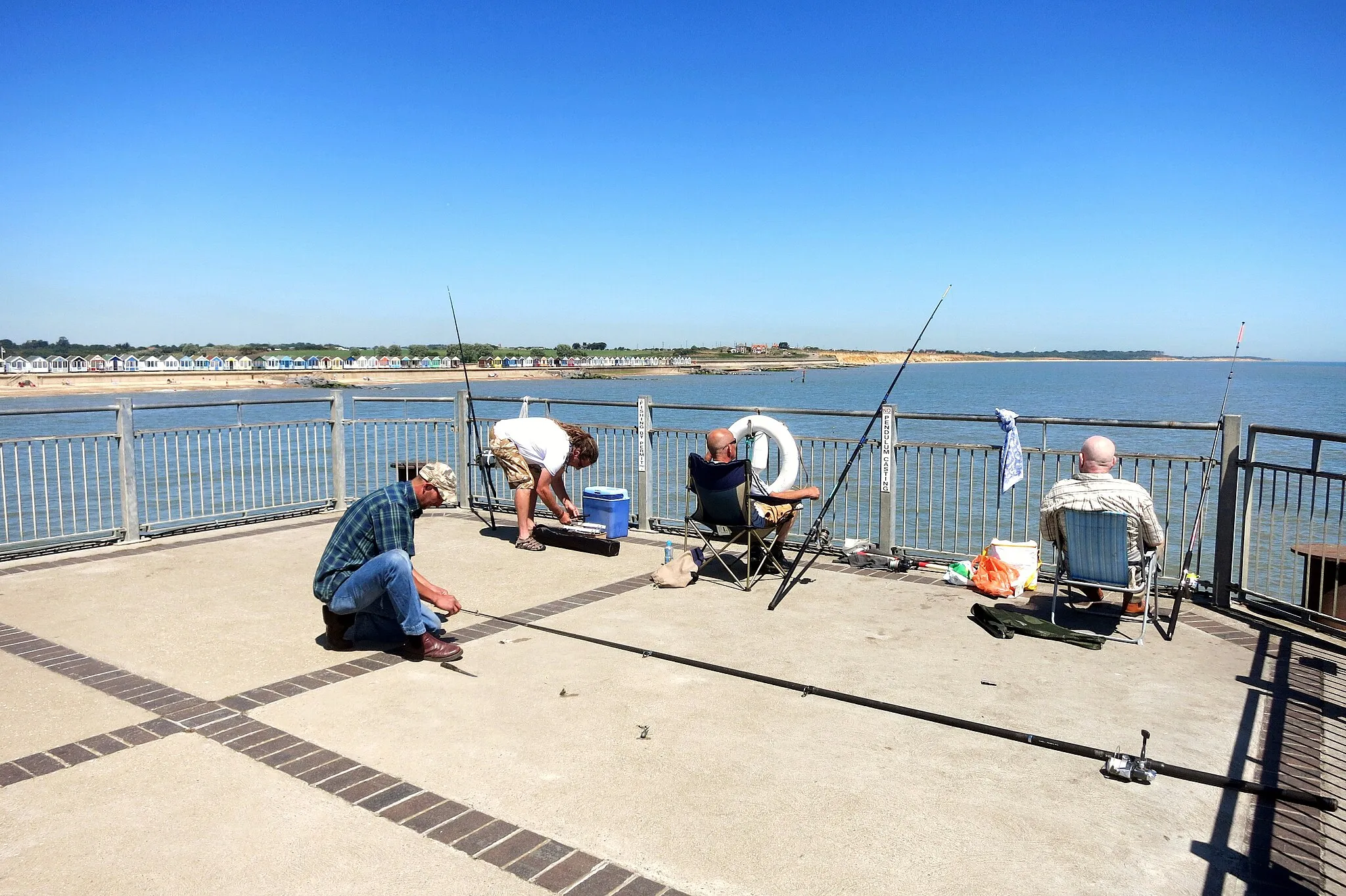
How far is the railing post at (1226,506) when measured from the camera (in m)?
5.95

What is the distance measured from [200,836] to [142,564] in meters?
4.70

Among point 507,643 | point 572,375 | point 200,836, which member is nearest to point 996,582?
point 507,643

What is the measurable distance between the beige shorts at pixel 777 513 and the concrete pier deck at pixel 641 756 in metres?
0.92

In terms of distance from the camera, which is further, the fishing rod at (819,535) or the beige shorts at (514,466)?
the beige shorts at (514,466)

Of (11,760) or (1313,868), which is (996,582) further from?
(11,760)

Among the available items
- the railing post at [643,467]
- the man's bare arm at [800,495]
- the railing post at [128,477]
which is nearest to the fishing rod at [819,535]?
the man's bare arm at [800,495]

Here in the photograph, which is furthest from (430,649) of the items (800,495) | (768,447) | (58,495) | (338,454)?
(58,495)

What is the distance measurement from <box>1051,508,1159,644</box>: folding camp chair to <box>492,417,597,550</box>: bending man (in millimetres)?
4092

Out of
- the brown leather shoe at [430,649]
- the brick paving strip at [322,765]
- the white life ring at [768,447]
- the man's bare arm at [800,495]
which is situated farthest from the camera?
the white life ring at [768,447]

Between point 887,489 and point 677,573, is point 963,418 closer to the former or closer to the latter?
point 887,489

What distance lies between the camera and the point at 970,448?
6.96 metres

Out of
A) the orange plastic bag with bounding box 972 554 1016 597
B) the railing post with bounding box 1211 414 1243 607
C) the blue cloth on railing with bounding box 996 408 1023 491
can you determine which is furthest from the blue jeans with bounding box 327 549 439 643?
the railing post with bounding box 1211 414 1243 607

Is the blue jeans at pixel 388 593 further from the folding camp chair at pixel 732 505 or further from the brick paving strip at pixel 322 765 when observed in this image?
the folding camp chair at pixel 732 505

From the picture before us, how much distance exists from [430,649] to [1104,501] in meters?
3.93
